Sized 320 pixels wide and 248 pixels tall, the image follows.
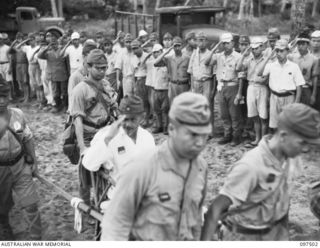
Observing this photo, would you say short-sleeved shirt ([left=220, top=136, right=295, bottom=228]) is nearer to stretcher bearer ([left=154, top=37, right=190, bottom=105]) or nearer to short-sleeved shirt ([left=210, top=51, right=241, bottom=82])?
short-sleeved shirt ([left=210, top=51, right=241, bottom=82])

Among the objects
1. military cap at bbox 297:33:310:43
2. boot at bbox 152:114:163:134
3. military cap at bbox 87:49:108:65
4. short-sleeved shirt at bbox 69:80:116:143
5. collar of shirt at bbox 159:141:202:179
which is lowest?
boot at bbox 152:114:163:134

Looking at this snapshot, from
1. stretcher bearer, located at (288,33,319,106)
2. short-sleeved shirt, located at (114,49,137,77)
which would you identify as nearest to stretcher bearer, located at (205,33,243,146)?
stretcher bearer, located at (288,33,319,106)

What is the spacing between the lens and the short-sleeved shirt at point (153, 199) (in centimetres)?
232

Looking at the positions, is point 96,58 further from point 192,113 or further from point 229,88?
point 229,88

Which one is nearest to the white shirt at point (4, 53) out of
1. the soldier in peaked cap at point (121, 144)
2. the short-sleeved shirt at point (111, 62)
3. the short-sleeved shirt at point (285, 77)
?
the short-sleeved shirt at point (111, 62)

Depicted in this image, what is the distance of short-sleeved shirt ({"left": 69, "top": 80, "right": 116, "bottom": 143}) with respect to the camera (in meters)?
4.98

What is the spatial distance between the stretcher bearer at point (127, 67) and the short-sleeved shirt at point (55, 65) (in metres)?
1.83

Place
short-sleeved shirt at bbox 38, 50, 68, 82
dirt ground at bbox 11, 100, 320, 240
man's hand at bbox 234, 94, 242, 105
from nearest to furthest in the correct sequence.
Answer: dirt ground at bbox 11, 100, 320, 240 → man's hand at bbox 234, 94, 242, 105 → short-sleeved shirt at bbox 38, 50, 68, 82

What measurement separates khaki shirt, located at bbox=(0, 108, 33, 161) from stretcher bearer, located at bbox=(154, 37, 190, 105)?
4.91 m

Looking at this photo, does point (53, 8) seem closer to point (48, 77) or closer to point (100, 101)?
point (48, 77)

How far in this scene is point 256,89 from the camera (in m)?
8.04

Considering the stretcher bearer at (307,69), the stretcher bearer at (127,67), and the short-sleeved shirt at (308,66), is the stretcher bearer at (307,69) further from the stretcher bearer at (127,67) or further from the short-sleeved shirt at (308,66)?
the stretcher bearer at (127,67)

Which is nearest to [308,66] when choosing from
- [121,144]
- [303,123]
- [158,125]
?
[158,125]

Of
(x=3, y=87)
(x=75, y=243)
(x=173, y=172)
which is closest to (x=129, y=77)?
(x=3, y=87)
